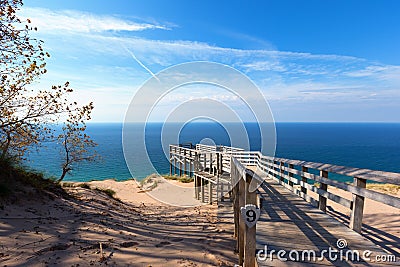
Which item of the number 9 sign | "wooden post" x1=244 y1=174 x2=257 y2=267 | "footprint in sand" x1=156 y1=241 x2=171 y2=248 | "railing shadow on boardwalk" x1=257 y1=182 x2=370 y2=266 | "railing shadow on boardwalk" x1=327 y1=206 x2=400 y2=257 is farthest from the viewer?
"railing shadow on boardwalk" x1=327 y1=206 x2=400 y2=257

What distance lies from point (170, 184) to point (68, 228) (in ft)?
40.2

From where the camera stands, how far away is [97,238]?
5.04 meters

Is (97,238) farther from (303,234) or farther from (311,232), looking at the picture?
(311,232)

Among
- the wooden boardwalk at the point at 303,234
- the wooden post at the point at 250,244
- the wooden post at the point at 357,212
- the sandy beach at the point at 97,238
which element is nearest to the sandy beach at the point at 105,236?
the sandy beach at the point at 97,238

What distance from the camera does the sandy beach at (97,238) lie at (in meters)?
4.02

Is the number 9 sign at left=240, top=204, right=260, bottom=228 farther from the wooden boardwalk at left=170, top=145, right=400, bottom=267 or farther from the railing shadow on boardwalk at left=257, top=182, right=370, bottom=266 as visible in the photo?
the railing shadow on boardwalk at left=257, top=182, right=370, bottom=266

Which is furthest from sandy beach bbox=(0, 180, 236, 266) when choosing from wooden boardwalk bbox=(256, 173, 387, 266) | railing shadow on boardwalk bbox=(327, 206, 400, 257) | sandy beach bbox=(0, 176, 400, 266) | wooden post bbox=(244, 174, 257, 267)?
railing shadow on boardwalk bbox=(327, 206, 400, 257)

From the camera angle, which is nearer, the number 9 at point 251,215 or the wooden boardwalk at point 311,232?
the number 9 at point 251,215

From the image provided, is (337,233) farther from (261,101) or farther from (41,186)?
(41,186)

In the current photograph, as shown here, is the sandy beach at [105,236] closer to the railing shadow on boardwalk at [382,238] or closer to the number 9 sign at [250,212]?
the railing shadow on boardwalk at [382,238]

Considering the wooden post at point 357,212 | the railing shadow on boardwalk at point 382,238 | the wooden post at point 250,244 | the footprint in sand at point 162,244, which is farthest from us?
the railing shadow on boardwalk at point 382,238

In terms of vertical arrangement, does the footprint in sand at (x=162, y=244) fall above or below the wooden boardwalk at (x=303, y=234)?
below

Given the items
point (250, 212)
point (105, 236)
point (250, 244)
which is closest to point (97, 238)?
point (105, 236)

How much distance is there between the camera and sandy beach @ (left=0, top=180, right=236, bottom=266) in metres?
4.02
